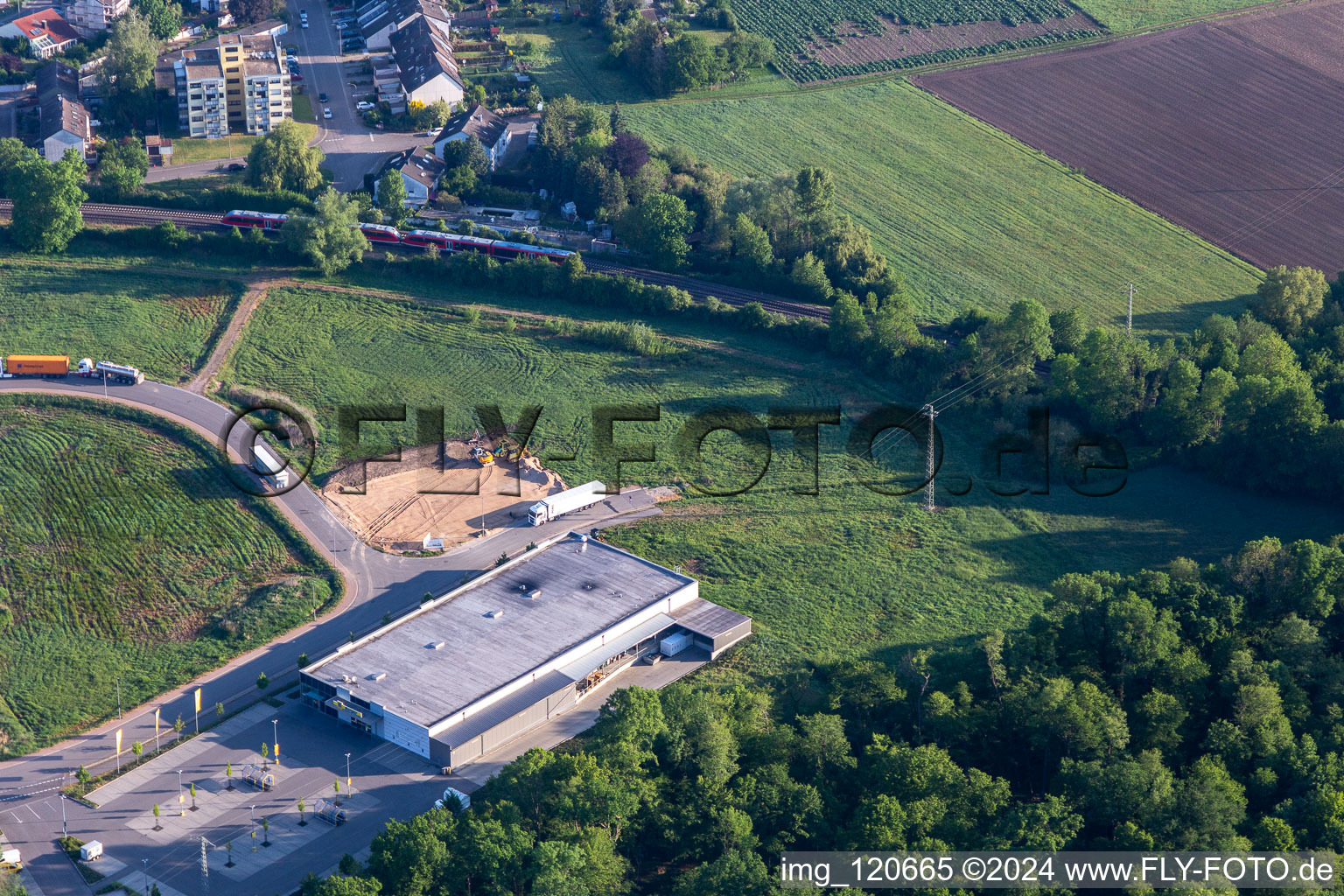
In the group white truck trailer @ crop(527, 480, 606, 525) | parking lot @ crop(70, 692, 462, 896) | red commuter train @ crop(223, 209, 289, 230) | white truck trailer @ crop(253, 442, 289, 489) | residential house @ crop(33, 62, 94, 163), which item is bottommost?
parking lot @ crop(70, 692, 462, 896)

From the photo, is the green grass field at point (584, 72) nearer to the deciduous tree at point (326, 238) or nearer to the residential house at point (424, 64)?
the residential house at point (424, 64)

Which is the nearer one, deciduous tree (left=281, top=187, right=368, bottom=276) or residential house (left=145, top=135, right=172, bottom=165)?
deciduous tree (left=281, top=187, right=368, bottom=276)

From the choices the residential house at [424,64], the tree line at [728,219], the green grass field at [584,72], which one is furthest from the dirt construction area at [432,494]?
the green grass field at [584,72]

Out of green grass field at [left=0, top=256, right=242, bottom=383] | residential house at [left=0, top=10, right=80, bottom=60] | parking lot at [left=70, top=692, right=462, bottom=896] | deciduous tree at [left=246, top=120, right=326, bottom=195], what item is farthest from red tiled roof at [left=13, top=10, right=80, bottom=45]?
parking lot at [left=70, top=692, right=462, bottom=896]

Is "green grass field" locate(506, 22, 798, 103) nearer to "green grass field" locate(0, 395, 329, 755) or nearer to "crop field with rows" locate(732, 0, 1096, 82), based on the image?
"crop field with rows" locate(732, 0, 1096, 82)

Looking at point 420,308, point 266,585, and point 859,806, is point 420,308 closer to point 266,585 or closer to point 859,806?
point 266,585

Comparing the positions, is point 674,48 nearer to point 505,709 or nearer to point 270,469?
point 270,469

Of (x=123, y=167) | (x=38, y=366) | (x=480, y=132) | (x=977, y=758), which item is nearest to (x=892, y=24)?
(x=480, y=132)
